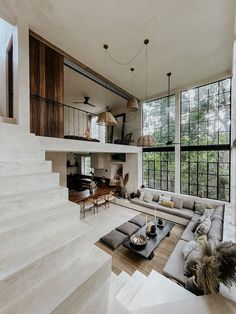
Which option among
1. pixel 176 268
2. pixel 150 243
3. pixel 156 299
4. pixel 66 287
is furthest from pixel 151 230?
pixel 66 287

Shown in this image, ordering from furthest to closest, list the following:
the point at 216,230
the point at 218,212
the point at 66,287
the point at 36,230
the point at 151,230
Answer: the point at 218,212 → the point at 151,230 → the point at 216,230 → the point at 36,230 → the point at 66,287

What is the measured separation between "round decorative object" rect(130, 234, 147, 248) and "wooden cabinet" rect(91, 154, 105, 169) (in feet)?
16.9

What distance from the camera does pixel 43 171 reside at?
2.40m

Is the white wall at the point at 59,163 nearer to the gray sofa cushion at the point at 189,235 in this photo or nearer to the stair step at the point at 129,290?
the stair step at the point at 129,290

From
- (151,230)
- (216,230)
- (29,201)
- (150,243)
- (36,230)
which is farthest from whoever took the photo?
(151,230)

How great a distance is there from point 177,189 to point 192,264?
157 inches

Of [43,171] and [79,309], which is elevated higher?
[43,171]

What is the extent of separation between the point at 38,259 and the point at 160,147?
6371mm

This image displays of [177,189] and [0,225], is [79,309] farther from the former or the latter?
[177,189]

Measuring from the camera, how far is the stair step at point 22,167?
2.02 metres

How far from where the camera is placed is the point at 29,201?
1733 millimetres

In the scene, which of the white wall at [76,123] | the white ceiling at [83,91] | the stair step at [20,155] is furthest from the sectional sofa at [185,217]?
the white wall at [76,123]

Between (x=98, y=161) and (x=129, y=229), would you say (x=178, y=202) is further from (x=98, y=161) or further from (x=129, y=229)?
(x=98, y=161)

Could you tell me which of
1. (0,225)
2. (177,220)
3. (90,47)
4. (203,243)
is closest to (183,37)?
(90,47)
